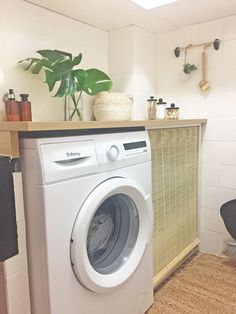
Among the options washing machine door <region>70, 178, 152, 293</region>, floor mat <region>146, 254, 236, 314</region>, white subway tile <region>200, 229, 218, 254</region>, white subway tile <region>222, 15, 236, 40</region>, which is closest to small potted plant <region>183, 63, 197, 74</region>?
white subway tile <region>222, 15, 236, 40</region>

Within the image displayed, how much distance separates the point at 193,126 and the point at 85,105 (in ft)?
2.48

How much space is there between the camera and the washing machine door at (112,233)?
1.05m

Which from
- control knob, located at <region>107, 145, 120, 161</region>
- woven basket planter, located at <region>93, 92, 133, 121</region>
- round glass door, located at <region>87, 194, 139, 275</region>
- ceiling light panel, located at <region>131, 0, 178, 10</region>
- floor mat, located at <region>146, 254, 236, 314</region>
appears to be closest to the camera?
control knob, located at <region>107, 145, 120, 161</region>

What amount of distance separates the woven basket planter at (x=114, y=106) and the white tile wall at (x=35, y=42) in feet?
0.67

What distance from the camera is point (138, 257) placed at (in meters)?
1.33

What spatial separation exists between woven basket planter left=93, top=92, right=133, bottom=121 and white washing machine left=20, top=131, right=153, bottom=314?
1.18 feet

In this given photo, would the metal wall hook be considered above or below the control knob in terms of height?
above

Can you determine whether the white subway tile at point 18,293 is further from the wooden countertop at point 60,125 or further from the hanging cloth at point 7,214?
the wooden countertop at point 60,125

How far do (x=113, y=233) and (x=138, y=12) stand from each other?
52.4 inches

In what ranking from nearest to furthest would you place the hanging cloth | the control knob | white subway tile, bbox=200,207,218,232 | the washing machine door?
the hanging cloth → the washing machine door → the control knob → white subway tile, bbox=200,207,218,232

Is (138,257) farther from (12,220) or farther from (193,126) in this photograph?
Answer: (193,126)

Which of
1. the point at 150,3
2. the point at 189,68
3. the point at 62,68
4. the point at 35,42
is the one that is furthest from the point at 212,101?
the point at 35,42

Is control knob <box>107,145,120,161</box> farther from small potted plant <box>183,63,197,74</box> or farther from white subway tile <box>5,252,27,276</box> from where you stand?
small potted plant <box>183,63,197,74</box>

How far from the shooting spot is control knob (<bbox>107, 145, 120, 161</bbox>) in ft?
3.77
